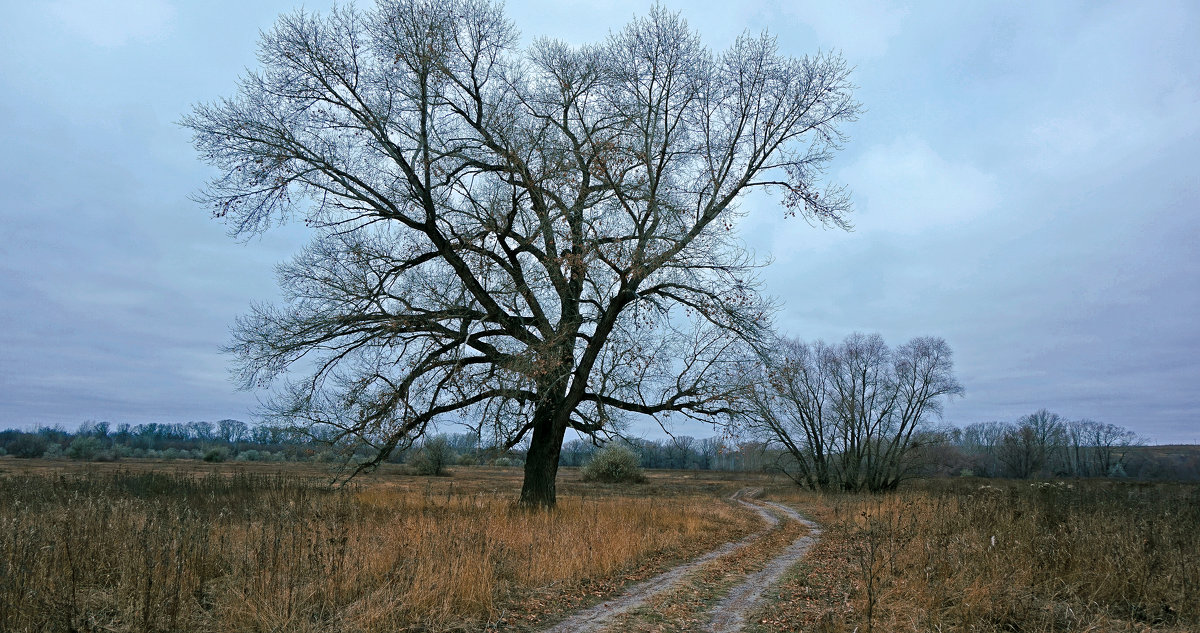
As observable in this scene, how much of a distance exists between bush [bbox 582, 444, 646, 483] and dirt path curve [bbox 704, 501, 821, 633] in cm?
3587

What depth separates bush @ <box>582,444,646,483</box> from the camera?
47.5 metres

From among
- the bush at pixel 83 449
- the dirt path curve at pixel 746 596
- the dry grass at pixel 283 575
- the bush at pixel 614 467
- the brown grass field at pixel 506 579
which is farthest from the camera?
the bush at pixel 83 449

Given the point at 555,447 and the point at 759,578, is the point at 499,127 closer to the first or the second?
the point at 555,447

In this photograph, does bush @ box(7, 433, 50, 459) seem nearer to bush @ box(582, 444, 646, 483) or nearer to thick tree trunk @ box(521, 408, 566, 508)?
bush @ box(582, 444, 646, 483)

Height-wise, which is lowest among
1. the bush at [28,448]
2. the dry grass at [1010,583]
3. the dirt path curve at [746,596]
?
the bush at [28,448]

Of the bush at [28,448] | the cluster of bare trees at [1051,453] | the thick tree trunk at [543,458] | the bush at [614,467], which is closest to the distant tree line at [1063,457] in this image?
the cluster of bare trees at [1051,453]

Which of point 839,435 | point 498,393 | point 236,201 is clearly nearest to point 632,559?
point 498,393

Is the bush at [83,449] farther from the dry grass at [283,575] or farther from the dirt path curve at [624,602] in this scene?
the dirt path curve at [624,602]

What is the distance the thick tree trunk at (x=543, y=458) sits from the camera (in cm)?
1476

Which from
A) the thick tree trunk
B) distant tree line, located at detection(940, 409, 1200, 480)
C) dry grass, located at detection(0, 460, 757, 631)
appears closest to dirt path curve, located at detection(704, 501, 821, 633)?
dry grass, located at detection(0, 460, 757, 631)

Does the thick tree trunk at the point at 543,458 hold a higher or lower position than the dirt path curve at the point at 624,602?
higher

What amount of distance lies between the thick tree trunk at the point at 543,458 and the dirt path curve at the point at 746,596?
575 centimetres

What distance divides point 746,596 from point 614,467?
1630 inches

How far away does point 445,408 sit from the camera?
47.8 feet
